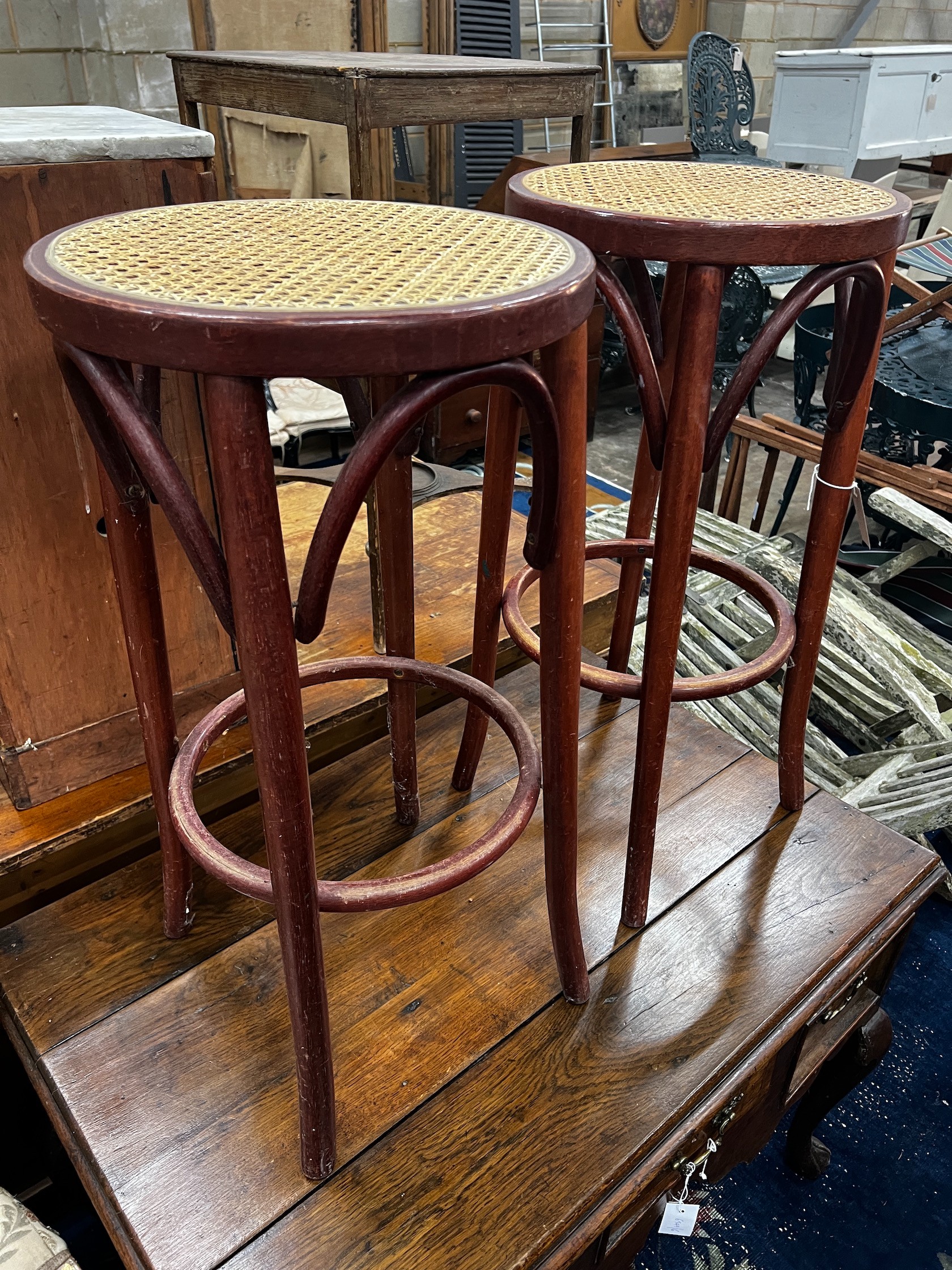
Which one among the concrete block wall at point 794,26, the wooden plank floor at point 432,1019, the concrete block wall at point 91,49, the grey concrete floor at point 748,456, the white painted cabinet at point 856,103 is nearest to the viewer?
the wooden plank floor at point 432,1019

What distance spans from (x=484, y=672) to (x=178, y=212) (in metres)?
0.64

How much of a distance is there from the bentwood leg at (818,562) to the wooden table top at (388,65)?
61 cm

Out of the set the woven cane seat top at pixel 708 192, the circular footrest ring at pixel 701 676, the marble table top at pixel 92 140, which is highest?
the marble table top at pixel 92 140

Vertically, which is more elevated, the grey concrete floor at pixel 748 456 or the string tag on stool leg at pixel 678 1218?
the string tag on stool leg at pixel 678 1218

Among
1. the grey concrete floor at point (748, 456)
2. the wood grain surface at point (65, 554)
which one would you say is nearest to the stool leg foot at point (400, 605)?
the wood grain surface at point (65, 554)

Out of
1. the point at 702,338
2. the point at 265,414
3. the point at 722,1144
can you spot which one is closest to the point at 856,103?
the point at 702,338

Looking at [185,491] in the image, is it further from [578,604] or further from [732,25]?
[732,25]

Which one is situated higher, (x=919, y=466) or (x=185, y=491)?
(x=185, y=491)

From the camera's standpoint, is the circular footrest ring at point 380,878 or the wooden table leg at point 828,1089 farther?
the wooden table leg at point 828,1089

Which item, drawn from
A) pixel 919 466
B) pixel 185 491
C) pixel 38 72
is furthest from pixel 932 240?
pixel 185 491

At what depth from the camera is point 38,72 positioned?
295cm

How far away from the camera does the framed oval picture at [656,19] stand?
5.04m

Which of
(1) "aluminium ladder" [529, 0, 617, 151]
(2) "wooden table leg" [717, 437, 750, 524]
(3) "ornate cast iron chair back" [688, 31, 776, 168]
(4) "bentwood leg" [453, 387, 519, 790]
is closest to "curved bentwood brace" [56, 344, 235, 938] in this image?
(4) "bentwood leg" [453, 387, 519, 790]

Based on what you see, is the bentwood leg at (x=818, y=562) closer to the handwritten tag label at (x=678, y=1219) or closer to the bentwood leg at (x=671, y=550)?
the bentwood leg at (x=671, y=550)
